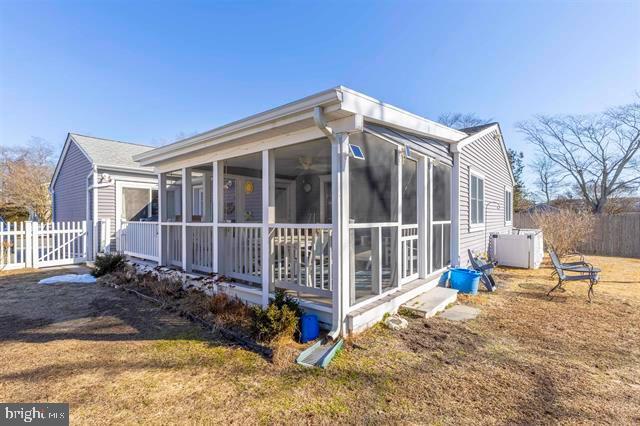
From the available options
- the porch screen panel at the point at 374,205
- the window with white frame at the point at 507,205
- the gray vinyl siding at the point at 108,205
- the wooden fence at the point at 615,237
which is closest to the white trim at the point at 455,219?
the porch screen panel at the point at 374,205

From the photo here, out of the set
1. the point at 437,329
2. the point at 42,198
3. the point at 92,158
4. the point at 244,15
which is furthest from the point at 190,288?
the point at 42,198

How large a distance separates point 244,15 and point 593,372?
10403mm

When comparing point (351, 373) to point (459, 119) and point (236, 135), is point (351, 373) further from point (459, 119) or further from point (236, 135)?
point (459, 119)

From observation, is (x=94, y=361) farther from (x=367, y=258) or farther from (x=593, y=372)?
(x=593, y=372)

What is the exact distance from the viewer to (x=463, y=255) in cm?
696

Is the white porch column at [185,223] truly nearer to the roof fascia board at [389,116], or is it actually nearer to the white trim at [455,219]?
the roof fascia board at [389,116]

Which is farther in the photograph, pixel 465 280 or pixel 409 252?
pixel 465 280

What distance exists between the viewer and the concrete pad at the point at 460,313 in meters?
4.44

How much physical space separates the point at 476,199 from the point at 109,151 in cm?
1182

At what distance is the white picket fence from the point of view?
8.44m

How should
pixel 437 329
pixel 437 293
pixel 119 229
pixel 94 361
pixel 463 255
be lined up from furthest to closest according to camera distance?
pixel 119 229
pixel 463 255
pixel 437 293
pixel 437 329
pixel 94 361

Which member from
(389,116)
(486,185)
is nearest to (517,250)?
(486,185)

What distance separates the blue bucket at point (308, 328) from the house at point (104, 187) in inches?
335

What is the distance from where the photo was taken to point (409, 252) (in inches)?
207
